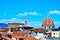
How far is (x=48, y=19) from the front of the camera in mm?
53719

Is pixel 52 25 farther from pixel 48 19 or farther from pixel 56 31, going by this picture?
pixel 56 31

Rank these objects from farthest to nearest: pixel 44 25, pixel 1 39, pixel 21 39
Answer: pixel 44 25 → pixel 21 39 → pixel 1 39

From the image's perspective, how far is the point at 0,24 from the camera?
23406mm

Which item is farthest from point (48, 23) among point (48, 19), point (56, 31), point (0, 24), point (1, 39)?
point (1, 39)

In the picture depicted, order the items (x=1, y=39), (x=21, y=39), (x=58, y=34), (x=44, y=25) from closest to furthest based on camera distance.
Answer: (x=1, y=39) < (x=21, y=39) < (x=58, y=34) < (x=44, y=25)

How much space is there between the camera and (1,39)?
1884 cm

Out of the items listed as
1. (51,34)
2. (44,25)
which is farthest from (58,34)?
(44,25)

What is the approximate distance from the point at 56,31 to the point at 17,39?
17.3 metres

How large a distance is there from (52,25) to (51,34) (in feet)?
50.8

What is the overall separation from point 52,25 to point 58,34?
52.9ft

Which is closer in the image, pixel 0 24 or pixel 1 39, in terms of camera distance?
pixel 1 39

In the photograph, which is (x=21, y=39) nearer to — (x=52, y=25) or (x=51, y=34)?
(x=51, y=34)

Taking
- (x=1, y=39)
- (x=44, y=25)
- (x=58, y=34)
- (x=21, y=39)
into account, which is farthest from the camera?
(x=44, y=25)

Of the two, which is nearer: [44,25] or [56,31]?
[56,31]
